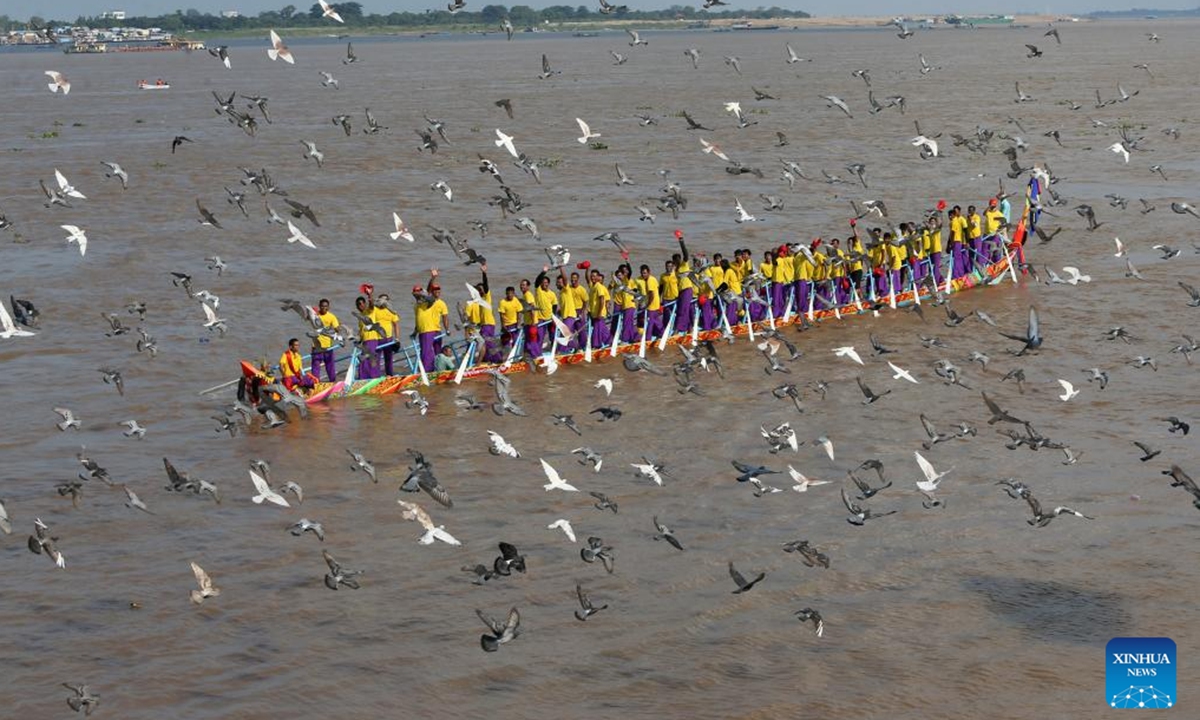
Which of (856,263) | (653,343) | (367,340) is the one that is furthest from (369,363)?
(856,263)

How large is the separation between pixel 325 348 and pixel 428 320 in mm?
1889

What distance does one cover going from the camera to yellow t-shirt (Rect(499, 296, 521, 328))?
2862cm

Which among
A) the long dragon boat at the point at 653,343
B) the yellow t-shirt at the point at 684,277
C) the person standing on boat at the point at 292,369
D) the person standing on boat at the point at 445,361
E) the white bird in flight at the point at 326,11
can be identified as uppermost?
the white bird in flight at the point at 326,11

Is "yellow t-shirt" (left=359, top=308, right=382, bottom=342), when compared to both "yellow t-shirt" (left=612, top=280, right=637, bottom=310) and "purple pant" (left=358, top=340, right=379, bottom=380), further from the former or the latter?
"yellow t-shirt" (left=612, top=280, right=637, bottom=310)

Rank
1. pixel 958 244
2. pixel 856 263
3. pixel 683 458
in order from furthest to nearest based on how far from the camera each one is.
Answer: pixel 958 244, pixel 856 263, pixel 683 458

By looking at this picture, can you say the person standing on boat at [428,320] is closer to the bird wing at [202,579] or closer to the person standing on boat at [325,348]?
the person standing on boat at [325,348]

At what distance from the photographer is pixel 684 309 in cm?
3081

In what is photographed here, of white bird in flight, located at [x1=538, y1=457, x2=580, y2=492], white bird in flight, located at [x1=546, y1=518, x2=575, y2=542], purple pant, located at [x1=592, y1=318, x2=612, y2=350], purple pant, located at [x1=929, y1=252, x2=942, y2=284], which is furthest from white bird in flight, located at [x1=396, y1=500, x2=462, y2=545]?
purple pant, located at [x1=929, y1=252, x2=942, y2=284]

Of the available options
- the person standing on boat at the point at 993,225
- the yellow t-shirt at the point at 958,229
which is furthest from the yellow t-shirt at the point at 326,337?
the person standing on boat at the point at 993,225

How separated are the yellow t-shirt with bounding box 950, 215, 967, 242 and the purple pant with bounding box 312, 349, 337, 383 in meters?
14.9

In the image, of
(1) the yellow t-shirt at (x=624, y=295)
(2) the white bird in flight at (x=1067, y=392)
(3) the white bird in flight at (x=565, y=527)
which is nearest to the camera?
(3) the white bird in flight at (x=565, y=527)

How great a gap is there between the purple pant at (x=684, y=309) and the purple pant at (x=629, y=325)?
1060 mm

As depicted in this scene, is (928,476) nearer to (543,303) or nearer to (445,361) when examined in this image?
(543,303)

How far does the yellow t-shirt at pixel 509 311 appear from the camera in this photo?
28.6 metres
